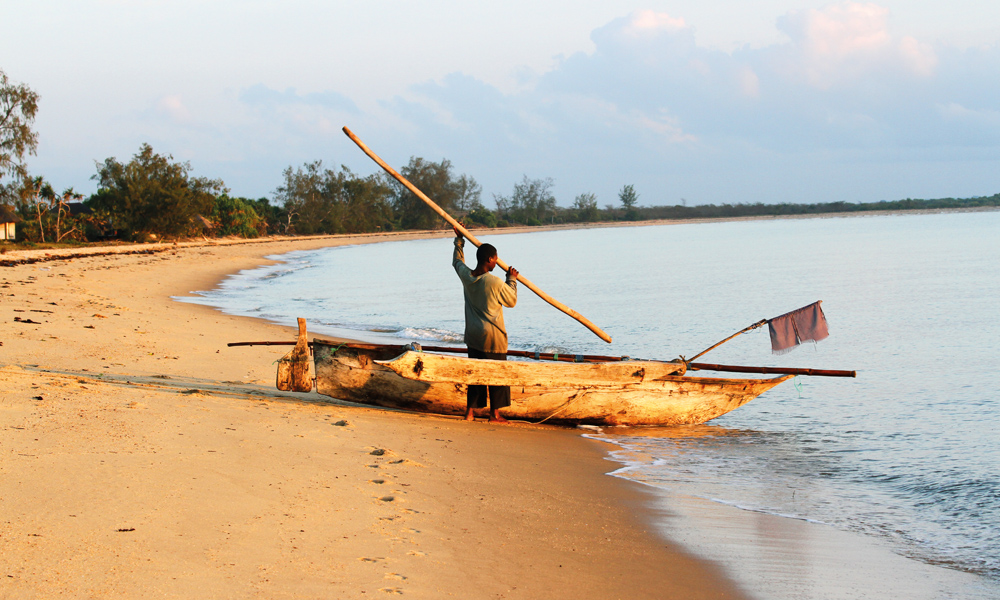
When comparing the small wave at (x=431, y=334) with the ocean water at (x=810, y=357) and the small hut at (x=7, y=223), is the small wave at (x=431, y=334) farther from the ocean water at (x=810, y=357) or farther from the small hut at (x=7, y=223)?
the small hut at (x=7, y=223)

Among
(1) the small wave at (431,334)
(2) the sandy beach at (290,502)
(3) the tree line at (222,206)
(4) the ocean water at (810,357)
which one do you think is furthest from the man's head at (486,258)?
(3) the tree line at (222,206)

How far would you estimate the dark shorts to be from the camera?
22.2 ft

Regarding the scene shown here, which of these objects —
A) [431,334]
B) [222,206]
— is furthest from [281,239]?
[431,334]

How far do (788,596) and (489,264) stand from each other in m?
3.66

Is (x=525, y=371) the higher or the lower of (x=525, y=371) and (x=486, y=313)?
the lower

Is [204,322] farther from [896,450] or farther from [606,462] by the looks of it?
[896,450]

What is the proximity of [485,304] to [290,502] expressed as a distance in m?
2.99

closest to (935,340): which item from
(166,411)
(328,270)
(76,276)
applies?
(166,411)

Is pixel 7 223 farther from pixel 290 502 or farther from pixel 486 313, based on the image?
pixel 290 502

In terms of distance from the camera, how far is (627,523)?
449 centimetres

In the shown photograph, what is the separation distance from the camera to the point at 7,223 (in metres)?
32.9

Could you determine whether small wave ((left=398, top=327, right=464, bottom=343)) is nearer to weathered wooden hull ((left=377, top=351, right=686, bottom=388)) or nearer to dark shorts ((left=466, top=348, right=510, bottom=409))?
dark shorts ((left=466, top=348, right=510, bottom=409))

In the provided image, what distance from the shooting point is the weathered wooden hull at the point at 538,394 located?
Result: 22.7 feet

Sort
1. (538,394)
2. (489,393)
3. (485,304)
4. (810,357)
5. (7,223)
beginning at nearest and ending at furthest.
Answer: (485,304), (489,393), (538,394), (810,357), (7,223)
